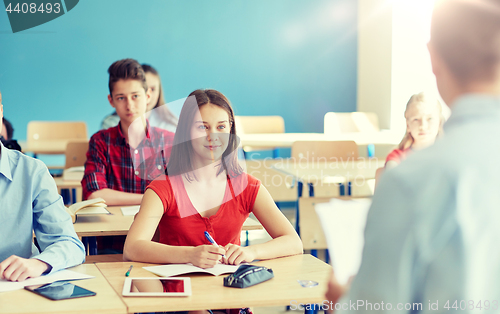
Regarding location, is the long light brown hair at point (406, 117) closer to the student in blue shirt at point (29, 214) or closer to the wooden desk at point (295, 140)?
the wooden desk at point (295, 140)

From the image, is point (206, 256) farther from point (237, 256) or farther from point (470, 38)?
point (470, 38)

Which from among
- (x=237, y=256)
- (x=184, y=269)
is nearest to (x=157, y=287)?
(x=184, y=269)

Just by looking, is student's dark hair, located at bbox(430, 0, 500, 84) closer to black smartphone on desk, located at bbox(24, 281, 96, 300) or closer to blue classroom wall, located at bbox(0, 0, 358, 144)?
black smartphone on desk, located at bbox(24, 281, 96, 300)

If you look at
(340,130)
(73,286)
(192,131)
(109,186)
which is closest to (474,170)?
(73,286)

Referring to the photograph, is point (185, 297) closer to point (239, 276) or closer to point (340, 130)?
point (239, 276)

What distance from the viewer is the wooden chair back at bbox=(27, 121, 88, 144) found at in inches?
172

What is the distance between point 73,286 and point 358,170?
2.41 metres

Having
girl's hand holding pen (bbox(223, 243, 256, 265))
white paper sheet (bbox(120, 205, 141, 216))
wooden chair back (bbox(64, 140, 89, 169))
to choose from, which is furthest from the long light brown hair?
wooden chair back (bbox(64, 140, 89, 169))

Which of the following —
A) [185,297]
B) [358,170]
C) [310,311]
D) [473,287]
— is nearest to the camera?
[473,287]

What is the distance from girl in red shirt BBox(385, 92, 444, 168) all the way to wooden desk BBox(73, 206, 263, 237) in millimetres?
1145

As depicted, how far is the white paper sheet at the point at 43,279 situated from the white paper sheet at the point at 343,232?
701 mm

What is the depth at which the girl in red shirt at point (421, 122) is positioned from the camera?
257 centimetres

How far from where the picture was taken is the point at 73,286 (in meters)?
1.08

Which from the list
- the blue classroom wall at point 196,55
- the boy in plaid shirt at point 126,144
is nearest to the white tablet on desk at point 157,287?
the boy in plaid shirt at point 126,144
